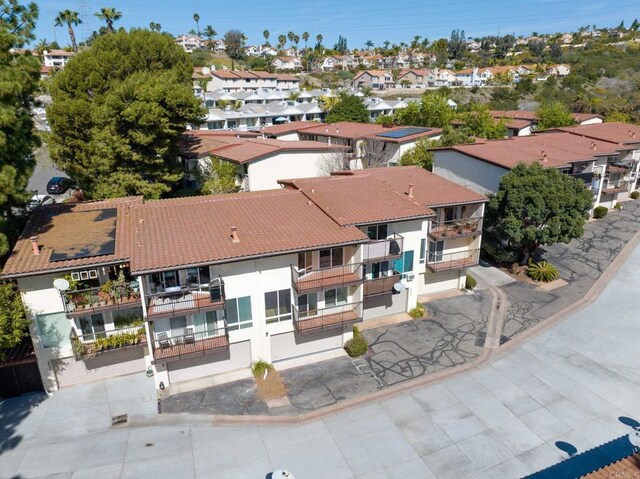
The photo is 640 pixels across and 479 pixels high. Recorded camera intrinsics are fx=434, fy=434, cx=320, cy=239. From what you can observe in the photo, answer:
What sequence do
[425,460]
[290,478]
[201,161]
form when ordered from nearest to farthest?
[290,478] → [425,460] → [201,161]

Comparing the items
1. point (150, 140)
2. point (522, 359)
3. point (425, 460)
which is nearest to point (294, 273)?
point (425, 460)

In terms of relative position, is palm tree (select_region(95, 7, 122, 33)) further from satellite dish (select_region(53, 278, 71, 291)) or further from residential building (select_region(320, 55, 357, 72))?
residential building (select_region(320, 55, 357, 72))

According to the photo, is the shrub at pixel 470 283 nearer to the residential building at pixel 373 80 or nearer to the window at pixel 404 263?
the window at pixel 404 263

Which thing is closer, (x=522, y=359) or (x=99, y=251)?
(x=99, y=251)

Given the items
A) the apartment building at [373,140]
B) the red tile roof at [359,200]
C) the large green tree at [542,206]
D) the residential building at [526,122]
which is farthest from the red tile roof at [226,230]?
the residential building at [526,122]

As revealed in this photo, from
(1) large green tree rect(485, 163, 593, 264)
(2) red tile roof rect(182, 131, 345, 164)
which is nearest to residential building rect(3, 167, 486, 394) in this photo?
(1) large green tree rect(485, 163, 593, 264)

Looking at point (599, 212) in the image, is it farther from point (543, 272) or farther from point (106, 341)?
point (106, 341)

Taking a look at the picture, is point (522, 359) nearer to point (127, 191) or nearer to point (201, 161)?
point (127, 191)

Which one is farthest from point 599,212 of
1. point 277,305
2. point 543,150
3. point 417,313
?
point 277,305
